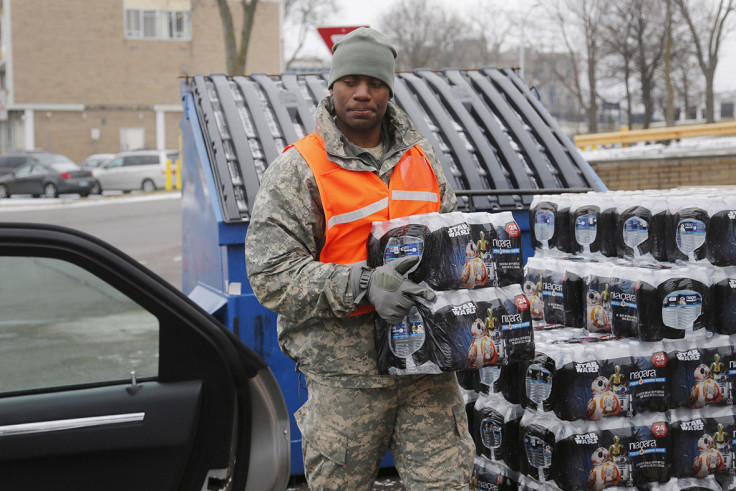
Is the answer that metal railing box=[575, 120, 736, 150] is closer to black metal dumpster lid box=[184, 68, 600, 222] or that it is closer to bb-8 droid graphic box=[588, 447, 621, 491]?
black metal dumpster lid box=[184, 68, 600, 222]

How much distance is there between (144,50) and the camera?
4959 cm

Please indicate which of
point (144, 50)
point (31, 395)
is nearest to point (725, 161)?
point (31, 395)

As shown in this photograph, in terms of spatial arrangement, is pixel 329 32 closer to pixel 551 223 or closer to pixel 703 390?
pixel 551 223

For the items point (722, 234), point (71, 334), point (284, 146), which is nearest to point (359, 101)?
point (722, 234)

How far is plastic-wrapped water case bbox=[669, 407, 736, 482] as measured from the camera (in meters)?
3.71

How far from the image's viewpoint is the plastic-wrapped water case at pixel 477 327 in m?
2.85

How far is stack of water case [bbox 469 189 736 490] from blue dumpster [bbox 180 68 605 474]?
1063 millimetres

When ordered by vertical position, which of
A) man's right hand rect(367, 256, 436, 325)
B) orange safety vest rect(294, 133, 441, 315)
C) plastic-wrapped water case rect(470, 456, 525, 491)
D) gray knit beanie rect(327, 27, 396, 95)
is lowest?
plastic-wrapped water case rect(470, 456, 525, 491)

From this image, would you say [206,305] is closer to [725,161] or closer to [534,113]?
Result: [534,113]

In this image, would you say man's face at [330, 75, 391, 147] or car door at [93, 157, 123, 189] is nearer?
man's face at [330, 75, 391, 147]

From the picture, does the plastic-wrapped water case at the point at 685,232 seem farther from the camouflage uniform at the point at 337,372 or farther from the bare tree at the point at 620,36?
the bare tree at the point at 620,36

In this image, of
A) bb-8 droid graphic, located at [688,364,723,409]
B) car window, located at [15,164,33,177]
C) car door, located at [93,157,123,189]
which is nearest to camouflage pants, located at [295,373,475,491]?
bb-8 droid graphic, located at [688,364,723,409]

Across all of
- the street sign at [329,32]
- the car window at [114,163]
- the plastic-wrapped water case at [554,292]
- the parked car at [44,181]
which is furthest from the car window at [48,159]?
the plastic-wrapped water case at [554,292]

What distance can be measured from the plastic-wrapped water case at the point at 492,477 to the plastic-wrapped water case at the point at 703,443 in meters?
0.68
